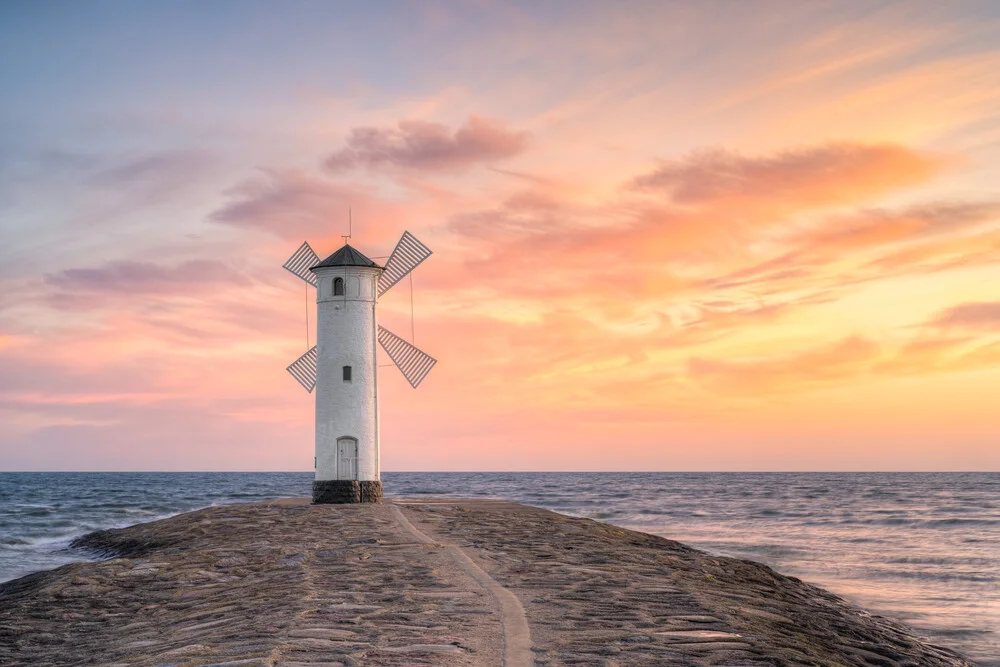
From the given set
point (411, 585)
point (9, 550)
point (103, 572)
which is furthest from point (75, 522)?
point (411, 585)

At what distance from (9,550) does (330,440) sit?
10966mm

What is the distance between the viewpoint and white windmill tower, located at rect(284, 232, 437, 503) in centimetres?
2777

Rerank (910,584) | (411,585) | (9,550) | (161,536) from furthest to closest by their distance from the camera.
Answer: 1. (9,550)
2. (161,536)
3. (910,584)
4. (411,585)

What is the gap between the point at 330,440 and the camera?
27828 millimetres

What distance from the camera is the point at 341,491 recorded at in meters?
27.7

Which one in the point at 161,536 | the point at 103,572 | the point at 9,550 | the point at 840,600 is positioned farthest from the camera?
the point at 9,550

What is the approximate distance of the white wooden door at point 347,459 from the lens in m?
27.8

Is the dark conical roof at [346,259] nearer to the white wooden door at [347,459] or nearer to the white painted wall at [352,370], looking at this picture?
the white painted wall at [352,370]

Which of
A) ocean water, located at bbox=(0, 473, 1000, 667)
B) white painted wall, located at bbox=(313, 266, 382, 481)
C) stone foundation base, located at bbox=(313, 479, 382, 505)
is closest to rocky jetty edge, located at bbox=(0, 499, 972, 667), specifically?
ocean water, located at bbox=(0, 473, 1000, 667)

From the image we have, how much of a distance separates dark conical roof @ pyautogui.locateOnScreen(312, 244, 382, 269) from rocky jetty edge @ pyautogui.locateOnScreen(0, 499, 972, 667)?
1041 centimetres

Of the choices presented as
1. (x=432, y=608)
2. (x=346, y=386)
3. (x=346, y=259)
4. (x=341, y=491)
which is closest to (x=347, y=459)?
(x=341, y=491)

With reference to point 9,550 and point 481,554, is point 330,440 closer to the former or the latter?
point 9,550

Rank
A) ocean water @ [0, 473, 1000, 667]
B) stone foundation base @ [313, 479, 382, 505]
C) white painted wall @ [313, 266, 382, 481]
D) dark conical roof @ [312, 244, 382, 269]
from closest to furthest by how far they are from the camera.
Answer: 1. ocean water @ [0, 473, 1000, 667]
2. stone foundation base @ [313, 479, 382, 505]
3. white painted wall @ [313, 266, 382, 481]
4. dark conical roof @ [312, 244, 382, 269]

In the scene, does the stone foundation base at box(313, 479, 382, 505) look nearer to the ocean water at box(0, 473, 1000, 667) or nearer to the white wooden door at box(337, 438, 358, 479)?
the white wooden door at box(337, 438, 358, 479)
